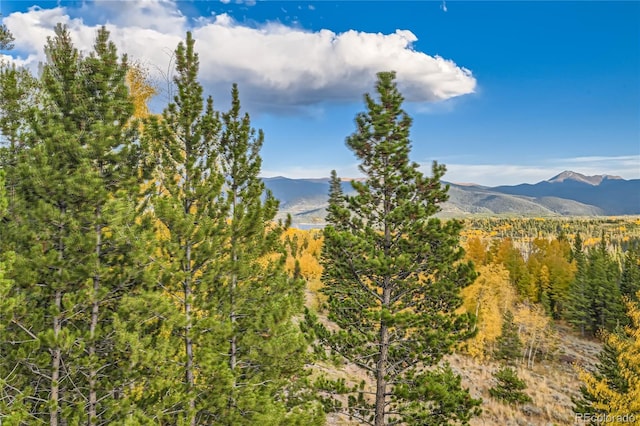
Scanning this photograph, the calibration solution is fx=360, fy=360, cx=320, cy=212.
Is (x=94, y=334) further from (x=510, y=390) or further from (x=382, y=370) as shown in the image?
(x=510, y=390)

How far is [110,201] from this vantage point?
7105 millimetres

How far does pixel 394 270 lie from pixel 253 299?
13.4ft

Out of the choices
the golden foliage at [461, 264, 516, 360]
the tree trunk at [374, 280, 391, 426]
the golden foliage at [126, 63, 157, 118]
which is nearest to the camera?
the tree trunk at [374, 280, 391, 426]

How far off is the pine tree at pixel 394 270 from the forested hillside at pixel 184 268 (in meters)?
0.06

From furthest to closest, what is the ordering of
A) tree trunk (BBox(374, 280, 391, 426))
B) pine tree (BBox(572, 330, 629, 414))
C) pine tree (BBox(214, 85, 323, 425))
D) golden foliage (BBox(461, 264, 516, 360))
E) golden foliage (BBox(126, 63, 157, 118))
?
golden foliage (BBox(461, 264, 516, 360)), pine tree (BBox(572, 330, 629, 414)), golden foliage (BBox(126, 63, 157, 118)), tree trunk (BBox(374, 280, 391, 426)), pine tree (BBox(214, 85, 323, 425))

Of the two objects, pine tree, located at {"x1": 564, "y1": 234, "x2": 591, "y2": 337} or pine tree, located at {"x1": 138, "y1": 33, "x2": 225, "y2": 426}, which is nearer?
pine tree, located at {"x1": 138, "y1": 33, "x2": 225, "y2": 426}

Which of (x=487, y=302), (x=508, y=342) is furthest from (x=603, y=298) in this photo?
(x=487, y=302)

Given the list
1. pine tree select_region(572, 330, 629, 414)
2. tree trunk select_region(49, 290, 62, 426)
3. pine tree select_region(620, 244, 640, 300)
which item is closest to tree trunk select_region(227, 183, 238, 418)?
tree trunk select_region(49, 290, 62, 426)

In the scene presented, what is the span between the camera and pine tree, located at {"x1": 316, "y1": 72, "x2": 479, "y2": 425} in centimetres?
1010

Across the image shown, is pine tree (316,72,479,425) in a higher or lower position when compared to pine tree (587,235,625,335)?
higher

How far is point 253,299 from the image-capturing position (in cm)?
1024

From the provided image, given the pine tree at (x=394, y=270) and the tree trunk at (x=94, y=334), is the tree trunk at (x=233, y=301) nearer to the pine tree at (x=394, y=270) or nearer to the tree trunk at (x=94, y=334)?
the pine tree at (x=394, y=270)

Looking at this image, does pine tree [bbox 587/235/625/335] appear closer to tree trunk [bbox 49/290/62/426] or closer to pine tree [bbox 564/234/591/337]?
pine tree [bbox 564/234/591/337]

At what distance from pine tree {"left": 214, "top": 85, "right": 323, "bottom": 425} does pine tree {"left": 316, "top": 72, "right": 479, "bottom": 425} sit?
1.65 meters
